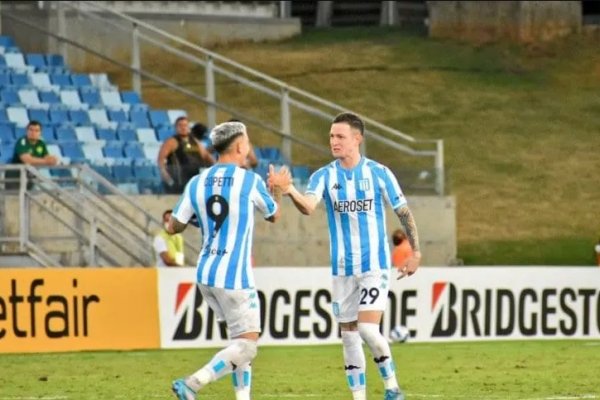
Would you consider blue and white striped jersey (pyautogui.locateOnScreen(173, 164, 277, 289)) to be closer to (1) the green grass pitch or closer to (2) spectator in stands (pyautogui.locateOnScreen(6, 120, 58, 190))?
(1) the green grass pitch

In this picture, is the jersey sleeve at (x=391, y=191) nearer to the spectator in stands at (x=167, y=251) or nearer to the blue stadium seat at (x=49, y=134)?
the spectator in stands at (x=167, y=251)

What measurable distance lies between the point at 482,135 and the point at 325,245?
13.0m

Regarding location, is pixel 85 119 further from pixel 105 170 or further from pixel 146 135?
pixel 105 170

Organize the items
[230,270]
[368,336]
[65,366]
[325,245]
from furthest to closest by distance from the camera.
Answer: [325,245] → [65,366] → [368,336] → [230,270]

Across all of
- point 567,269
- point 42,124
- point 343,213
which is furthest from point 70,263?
point 343,213

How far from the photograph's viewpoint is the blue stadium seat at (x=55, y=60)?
3103 centimetres

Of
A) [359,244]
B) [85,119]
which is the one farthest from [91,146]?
[359,244]

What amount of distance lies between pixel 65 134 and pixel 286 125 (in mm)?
3635

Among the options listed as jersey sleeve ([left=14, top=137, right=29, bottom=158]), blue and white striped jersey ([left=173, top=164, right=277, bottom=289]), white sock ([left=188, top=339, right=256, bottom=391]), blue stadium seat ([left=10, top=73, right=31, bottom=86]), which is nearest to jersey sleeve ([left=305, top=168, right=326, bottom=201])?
blue and white striped jersey ([left=173, top=164, right=277, bottom=289])

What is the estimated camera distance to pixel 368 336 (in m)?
13.8

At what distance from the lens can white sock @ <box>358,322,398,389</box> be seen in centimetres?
1379

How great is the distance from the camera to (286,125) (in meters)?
29.9

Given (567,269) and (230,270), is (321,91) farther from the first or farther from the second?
(230,270)

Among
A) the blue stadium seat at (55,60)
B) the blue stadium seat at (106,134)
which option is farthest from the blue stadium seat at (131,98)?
the blue stadium seat at (106,134)
